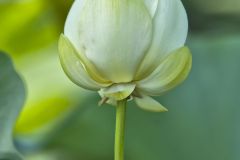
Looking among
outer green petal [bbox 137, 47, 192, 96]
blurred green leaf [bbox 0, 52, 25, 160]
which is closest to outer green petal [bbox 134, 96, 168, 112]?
outer green petal [bbox 137, 47, 192, 96]

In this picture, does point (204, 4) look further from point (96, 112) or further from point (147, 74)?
point (147, 74)

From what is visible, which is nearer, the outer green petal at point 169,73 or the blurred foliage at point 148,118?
the outer green petal at point 169,73

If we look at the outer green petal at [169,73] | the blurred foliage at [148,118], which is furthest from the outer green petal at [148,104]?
the blurred foliage at [148,118]

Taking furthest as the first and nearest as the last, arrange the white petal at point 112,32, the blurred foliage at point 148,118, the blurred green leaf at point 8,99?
the blurred foliage at point 148,118
the blurred green leaf at point 8,99
the white petal at point 112,32

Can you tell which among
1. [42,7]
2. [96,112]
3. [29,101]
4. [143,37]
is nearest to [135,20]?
[143,37]

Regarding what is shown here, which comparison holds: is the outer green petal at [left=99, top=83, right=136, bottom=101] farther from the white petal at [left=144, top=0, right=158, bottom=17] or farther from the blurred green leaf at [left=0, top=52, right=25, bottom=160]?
the blurred green leaf at [left=0, top=52, right=25, bottom=160]

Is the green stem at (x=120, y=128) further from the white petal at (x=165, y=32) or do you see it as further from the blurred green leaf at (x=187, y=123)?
the blurred green leaf at (x=187, y=123)

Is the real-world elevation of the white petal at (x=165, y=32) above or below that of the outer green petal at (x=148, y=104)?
above
